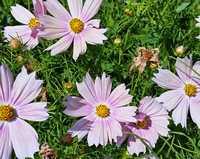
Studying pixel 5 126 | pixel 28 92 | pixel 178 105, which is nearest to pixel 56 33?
pixel 28 92

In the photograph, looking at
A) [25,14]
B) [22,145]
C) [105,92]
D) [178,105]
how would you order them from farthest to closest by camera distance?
1. [25,14]
2. [178,105]
3. [105,92]
4. [22,145]

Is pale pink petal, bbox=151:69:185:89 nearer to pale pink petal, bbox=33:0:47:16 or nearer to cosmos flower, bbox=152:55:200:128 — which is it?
cosmos flower, bbox=152:55:200:128

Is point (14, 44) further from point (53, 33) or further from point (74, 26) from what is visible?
point (74, 26)

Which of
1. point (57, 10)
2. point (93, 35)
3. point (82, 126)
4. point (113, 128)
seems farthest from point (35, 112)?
point (57, 10)

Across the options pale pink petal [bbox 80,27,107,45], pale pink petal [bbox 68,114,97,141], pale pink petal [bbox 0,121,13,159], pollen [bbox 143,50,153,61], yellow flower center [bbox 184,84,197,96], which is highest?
pale pink petal [bbox 80,27,107,45]

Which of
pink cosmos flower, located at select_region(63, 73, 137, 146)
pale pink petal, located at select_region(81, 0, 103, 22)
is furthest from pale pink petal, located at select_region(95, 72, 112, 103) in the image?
pale pink petal, located at select_region(81, 0, 103, 22)

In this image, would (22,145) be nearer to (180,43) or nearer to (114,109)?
(114,109)
